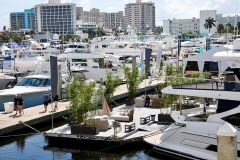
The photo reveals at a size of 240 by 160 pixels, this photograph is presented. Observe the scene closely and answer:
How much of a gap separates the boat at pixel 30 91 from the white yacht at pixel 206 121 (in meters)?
14.1

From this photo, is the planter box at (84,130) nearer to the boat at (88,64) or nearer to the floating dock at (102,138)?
the floating dock at (102,138)

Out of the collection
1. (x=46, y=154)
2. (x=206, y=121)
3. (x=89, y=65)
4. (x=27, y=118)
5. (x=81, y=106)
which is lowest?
(x=46, y=154)

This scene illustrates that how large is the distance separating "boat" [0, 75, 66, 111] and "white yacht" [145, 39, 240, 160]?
14069 mm

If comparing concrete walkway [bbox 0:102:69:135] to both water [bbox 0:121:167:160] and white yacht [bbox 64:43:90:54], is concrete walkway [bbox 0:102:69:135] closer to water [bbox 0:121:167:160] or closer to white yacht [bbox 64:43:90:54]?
water [bbox 0:121:167:160]

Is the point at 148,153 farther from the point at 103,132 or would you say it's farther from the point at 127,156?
the point at 103,132

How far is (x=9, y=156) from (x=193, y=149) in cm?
900

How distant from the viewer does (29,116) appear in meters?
28.9

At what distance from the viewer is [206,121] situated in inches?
813

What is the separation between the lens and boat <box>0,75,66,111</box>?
108 ft

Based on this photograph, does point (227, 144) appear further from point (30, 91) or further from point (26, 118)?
point (30, 91)

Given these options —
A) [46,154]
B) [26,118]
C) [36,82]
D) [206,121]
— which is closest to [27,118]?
[26,118]

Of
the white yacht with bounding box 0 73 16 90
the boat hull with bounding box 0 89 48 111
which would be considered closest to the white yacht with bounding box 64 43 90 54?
the white yacht with bounding box 0 73 16 90

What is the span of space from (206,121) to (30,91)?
17.5 m

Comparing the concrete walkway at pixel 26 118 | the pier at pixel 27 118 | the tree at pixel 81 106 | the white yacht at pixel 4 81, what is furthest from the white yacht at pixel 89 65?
the tree at pixel 81 106
